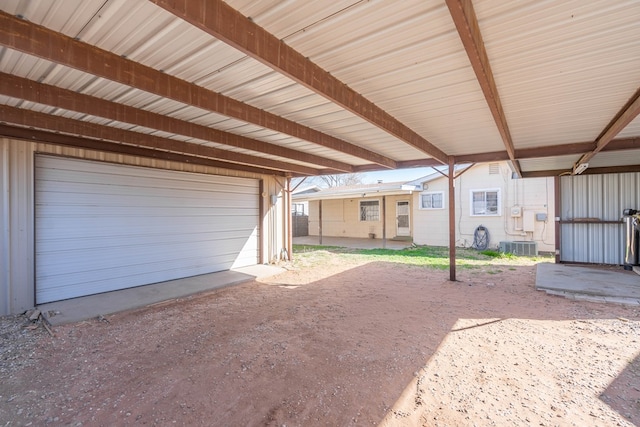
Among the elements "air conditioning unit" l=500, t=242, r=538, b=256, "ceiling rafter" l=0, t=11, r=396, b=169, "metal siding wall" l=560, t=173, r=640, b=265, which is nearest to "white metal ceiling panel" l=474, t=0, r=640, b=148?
"ceiling rafter" l=0, t=11, r=396, b=169

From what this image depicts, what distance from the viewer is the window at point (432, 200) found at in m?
12.5

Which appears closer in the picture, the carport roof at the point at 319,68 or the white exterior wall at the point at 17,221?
the carport roof at the point at 319,68

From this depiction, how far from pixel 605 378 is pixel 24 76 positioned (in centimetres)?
598

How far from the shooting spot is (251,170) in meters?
8.03

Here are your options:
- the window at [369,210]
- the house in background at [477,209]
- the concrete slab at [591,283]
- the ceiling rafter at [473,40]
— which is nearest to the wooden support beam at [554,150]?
the concrete slab at [591,283]

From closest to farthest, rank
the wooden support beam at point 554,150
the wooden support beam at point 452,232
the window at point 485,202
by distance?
the wooden support beam at point 554,150, the wooden support beam at point 452,232, the window at point 485,202

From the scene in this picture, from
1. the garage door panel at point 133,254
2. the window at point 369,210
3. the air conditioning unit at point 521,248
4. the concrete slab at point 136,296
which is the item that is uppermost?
the window at point 369,210

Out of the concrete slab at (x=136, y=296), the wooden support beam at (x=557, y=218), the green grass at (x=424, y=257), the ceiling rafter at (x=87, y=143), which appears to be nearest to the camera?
the ceiling rafter at (x=87, y=143)

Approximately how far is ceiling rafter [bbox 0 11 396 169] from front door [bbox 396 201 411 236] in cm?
1140

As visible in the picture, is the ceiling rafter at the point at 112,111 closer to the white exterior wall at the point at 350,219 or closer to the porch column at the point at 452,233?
the porch column at the point at 452,233

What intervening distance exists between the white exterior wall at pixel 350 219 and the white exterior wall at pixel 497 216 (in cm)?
146

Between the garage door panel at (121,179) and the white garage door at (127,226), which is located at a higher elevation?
the garage door panel at (121,179)

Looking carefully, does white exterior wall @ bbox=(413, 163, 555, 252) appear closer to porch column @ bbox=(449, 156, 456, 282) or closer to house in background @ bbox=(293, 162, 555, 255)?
house in background @ bbox=(293, 162, 555, 255)

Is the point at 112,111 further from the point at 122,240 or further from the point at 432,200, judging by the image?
the point at 432,200
